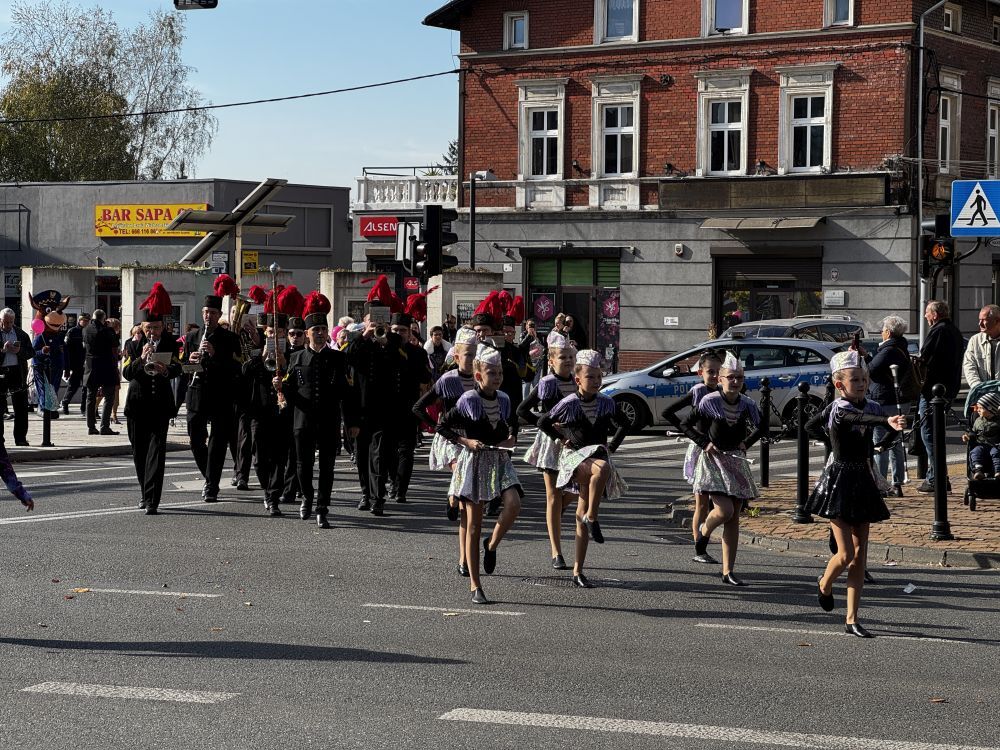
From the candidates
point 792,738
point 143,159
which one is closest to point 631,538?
point 792,738

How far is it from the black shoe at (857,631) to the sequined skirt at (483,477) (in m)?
2.30

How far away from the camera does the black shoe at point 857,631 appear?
8.49m

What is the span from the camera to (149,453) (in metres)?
14.0

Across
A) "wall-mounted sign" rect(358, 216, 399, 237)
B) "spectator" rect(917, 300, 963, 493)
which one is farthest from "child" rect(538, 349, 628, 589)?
"wall-mounted sign" rect(358, 216, 399, 237)

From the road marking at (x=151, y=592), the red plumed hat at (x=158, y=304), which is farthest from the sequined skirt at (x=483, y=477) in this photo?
the red plumed hat at (x=158, y=304)

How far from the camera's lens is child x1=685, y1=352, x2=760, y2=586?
33.9 ft

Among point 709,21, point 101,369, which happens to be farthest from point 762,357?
point 709,21

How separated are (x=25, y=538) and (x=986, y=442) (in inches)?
320

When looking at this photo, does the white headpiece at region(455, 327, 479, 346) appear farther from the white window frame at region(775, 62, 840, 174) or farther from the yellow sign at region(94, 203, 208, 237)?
the yellow sign at region(94, 203, 208, 237)

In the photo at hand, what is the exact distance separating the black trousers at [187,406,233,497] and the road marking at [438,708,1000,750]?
28.2 feet

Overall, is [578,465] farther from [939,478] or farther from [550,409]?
[939,478]

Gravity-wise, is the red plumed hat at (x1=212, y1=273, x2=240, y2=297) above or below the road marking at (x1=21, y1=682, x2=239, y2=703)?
above

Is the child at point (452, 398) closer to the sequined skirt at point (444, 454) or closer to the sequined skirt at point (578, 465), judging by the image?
the sequined skirt at point (444, 454)

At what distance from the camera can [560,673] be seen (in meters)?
7.45
